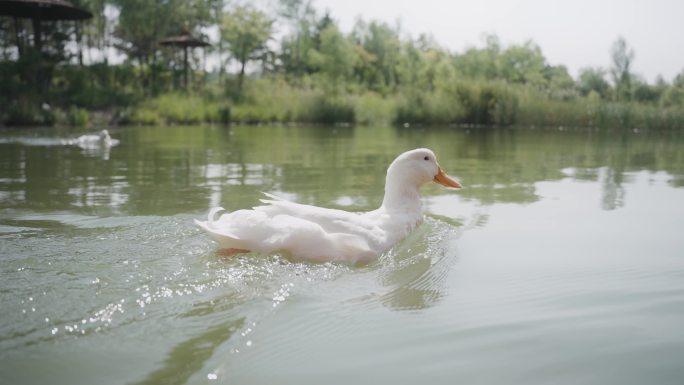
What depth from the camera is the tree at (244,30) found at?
139ft

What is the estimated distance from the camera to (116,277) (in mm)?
3393

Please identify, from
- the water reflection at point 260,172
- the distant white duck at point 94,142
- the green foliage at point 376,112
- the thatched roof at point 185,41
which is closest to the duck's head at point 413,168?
the water reflection at point 260,172

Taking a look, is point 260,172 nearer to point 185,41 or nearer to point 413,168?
point 413,168

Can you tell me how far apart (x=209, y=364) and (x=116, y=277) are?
1.33 metres

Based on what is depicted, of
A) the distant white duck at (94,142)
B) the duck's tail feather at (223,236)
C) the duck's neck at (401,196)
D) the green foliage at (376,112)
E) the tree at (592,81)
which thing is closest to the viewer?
the duck's tail feather at (223,236)

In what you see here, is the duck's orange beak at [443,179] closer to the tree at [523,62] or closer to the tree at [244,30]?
the tree at [244,30]

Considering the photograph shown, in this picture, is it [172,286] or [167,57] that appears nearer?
[172,286]

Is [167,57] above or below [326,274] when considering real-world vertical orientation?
above

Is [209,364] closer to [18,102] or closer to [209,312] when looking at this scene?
[209,312]

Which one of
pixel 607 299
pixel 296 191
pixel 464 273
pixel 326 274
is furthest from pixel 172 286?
pixel 296 191

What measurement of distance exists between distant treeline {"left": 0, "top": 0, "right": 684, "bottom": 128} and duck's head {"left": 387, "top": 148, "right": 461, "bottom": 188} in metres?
20.0

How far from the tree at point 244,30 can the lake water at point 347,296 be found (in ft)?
123

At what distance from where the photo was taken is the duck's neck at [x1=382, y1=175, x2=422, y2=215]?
4.80 metres

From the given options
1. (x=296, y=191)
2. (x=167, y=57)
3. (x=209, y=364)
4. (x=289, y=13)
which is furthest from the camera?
(x=289, y=13)
